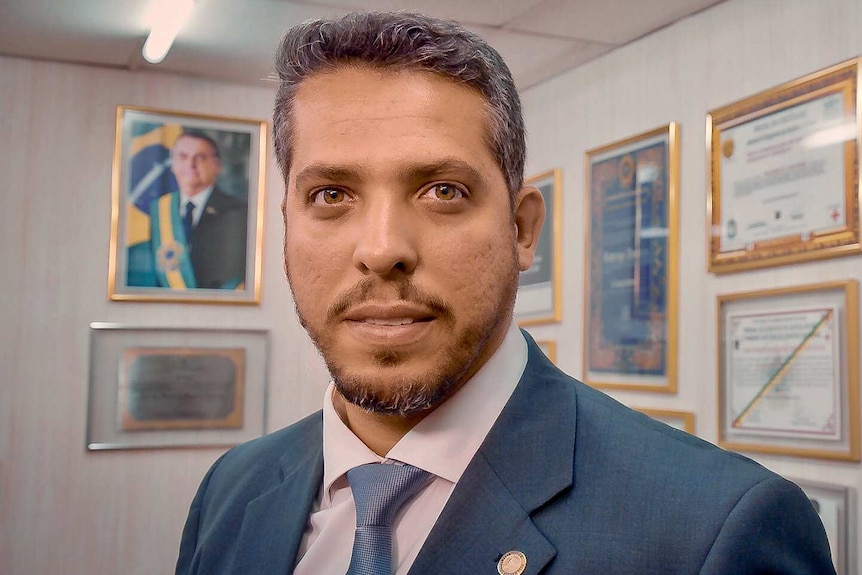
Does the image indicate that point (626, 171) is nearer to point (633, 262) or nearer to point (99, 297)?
point (633, 262)

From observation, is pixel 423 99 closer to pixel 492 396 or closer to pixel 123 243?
pixel 492 396

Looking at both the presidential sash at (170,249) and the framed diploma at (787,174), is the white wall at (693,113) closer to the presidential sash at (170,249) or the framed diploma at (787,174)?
the framed diploma at (787,174)

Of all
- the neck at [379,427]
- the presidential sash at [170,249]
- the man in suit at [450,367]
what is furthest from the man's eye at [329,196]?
the presidential sash at [170,249]

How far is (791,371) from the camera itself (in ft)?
3.60

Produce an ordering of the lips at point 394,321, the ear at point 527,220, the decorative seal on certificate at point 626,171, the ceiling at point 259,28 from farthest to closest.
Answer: the decorative seal on certificate at point 626,171
the ceiling at point 259,28
the ear at point 527,220
the lips at point 394,321

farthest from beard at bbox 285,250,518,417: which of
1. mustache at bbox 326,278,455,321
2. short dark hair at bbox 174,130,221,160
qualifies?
short dark hair at bbox 174,130,221,160

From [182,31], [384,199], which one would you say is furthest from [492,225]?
[182,31]

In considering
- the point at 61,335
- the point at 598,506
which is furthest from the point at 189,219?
the point at 598,506

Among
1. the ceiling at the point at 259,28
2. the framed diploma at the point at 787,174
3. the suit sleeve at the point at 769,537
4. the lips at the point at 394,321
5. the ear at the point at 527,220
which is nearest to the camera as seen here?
the suit sleeve at the point at 769,537

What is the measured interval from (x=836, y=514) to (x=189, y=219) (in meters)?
0.95

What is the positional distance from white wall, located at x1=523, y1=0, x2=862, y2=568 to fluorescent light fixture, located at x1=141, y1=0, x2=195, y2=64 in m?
0.51

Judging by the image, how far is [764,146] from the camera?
1.13 metres

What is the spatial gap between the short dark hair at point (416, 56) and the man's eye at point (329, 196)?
3.0 inches

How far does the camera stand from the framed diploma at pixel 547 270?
4.31ft
